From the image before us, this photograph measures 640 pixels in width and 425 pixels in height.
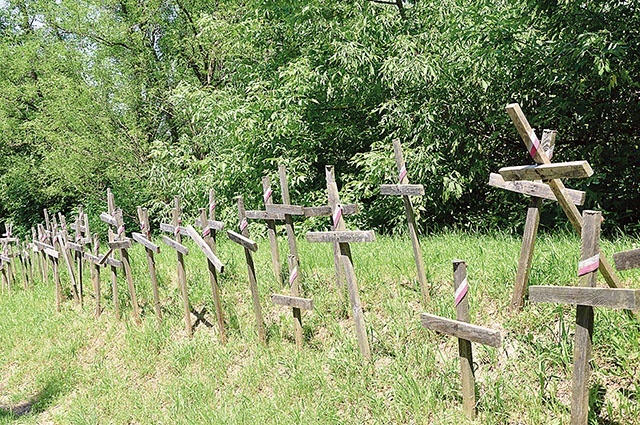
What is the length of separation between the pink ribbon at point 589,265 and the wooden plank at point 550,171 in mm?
470

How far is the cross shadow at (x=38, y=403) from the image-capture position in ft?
21.0

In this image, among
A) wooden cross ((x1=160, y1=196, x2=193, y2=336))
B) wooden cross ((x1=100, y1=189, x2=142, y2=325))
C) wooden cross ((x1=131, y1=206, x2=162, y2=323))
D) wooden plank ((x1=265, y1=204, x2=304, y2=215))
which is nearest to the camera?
wooden plank ((x1=265, y1=204, x2=304, y2=215))

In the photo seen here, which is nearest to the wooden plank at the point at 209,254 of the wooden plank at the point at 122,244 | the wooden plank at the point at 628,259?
the wooden plank at the point at 122,244

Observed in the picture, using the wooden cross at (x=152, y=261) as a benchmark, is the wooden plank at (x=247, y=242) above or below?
above

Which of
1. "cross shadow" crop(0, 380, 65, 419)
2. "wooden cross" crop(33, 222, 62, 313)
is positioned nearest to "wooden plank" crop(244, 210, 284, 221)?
"cross shadow" crop(0, 380, 65, 419)

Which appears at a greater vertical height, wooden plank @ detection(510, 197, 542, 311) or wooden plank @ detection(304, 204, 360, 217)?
wooden plank @ detection(304, 204, 360, 217)

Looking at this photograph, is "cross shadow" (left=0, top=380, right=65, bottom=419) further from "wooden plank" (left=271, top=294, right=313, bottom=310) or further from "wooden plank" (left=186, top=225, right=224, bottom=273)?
"wooden plank" (left=271, top=294, right=313, bottom=310)

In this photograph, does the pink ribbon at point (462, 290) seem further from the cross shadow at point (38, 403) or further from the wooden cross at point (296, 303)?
the cross shadow at point (38, 403)

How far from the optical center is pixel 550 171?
329 centimetres

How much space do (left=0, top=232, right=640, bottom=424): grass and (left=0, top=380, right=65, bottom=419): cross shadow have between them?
19 millimetres

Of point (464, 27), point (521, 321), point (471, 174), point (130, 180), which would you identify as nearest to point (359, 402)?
point (521, 321)

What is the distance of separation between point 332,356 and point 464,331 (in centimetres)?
181

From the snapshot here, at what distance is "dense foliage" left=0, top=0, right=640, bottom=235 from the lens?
27.9 feet

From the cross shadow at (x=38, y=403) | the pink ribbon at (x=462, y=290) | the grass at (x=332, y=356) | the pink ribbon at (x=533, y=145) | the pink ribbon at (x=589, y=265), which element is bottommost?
the cross shadow at (x=38, y=403)
